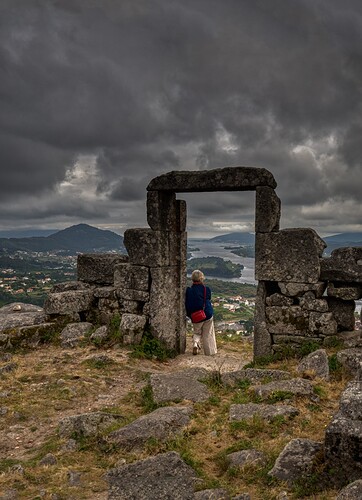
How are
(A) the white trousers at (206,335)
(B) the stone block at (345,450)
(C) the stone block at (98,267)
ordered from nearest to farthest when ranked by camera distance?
(B) the stone block at (345,450)
(A) the white trousers at (206,335)
(C) the stone block at (98,267)

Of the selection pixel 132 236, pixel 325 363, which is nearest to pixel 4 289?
pixel 132 236

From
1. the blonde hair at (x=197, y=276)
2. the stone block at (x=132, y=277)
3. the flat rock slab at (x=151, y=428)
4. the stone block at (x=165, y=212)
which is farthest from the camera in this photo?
the blonde hair at (x=197, y=276)

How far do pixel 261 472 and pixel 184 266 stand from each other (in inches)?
322

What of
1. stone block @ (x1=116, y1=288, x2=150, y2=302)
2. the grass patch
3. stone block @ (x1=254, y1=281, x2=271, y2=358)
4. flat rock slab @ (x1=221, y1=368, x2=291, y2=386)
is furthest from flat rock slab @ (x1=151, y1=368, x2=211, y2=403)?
stone block @ (x1=116, y1=288, x2=150, y2=302)

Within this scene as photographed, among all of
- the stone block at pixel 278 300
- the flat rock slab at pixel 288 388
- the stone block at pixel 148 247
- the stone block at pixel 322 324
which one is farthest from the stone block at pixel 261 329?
the flat rock slab at pixel 288 388

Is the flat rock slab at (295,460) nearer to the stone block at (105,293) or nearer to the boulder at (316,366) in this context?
the boulder at (316,366)

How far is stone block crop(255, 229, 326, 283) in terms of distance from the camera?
10.0 m

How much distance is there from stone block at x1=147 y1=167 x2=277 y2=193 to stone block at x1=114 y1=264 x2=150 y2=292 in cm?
225

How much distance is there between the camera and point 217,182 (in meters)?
10.7

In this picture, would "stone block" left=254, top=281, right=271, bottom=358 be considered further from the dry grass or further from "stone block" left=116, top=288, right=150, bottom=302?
"stone block" left=116, top=288, right=150, bottom=302

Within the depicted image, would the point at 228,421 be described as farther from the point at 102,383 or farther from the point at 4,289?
the point at 4,289

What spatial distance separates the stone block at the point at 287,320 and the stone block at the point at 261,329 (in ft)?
0.40

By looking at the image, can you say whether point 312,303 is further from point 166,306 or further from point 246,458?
point 246,458

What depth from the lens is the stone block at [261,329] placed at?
10547 mm
